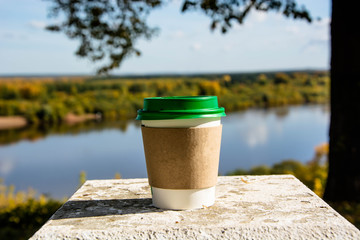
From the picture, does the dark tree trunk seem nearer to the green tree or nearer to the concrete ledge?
the green tree

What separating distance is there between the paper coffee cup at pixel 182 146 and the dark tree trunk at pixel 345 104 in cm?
364

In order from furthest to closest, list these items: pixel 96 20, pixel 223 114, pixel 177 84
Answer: pixel 177 84 → pixel 96 20 → pixel 223 114

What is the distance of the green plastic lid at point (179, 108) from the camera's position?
195cm

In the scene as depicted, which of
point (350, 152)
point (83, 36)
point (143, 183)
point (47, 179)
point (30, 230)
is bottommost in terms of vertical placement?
point (47, 179)

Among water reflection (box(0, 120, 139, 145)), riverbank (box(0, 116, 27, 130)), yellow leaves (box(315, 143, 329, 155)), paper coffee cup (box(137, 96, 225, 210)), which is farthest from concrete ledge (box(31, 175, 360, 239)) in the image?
riverbank (box(0, 116, 27, 130))

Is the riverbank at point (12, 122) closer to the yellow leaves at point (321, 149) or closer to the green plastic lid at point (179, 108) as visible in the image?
the yellow leaves at point (321, 149)

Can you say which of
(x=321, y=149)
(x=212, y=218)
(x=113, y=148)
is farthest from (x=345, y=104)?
(x=113, y=148)

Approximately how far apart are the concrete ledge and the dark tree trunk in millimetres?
3018

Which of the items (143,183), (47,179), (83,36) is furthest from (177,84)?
(143,183)

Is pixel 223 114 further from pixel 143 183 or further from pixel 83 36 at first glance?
pixel 83 36

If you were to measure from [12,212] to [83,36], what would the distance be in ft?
9.85

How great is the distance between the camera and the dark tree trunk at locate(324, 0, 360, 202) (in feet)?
16.3

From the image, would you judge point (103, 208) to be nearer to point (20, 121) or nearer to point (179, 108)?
point (179, 108)

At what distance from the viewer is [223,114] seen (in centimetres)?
208
